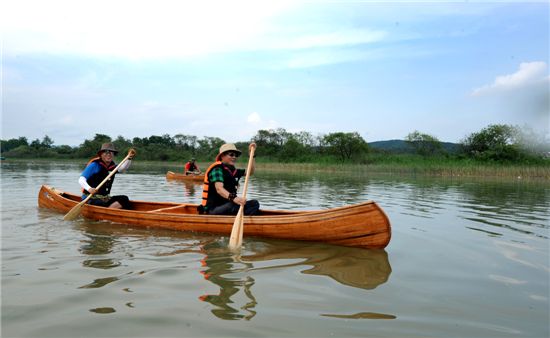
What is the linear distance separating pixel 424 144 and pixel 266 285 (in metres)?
54.2

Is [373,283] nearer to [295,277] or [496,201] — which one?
[295,277]

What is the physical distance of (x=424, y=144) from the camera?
53469 mm

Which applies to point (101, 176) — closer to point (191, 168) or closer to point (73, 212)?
point (73, 212)

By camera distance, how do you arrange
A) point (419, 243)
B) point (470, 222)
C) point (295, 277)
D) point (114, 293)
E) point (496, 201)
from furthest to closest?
point (496, 201) → point (470, 222) → point (419, 243) → point (295, 277) → point (114, 293)

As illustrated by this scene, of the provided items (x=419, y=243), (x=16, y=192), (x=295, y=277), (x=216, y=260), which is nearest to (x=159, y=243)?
(x=216, y=260)

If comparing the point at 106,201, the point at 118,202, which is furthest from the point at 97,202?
the point at 118,202

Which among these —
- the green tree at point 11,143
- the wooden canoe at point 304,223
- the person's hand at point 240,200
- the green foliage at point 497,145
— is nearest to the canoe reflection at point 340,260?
the wooden canoe at point 304,223

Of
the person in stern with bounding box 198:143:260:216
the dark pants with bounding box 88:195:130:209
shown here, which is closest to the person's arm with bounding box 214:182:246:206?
the person in stern with bounding box 198:143:260:216

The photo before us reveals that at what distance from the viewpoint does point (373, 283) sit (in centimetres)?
356

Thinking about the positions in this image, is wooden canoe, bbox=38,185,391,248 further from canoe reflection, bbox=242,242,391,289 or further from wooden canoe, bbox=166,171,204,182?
wooden canoe, bbox=166,171,204,182

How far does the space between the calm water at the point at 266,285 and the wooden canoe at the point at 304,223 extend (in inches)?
5.0

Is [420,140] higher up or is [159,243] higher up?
[420,140]

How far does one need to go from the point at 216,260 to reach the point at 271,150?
189ft

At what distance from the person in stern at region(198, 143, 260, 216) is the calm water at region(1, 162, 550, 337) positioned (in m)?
0.46
